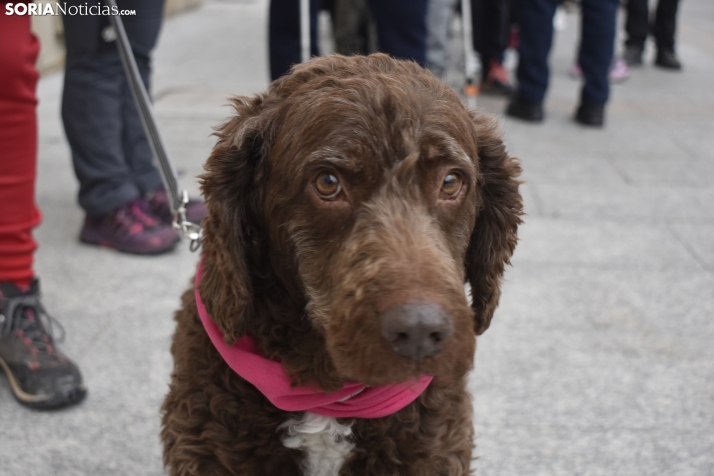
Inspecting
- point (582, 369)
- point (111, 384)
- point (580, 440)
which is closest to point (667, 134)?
point (582, 369)

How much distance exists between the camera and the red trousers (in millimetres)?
2633

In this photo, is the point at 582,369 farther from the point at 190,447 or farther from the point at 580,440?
the point at 190,447

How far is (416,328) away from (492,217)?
2.33ft

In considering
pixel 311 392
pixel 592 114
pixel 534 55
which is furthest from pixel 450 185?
pixel 592 114

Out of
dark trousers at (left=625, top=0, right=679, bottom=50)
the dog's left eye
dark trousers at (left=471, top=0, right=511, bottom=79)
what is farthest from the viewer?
dark trousers at (left=625, top=0, right=679, bottom=50)

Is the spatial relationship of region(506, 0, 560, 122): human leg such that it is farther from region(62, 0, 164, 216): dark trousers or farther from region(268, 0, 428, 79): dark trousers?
region(62, 0, 164, 216): dark trousers

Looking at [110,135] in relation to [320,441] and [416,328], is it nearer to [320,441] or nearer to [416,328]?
[320,441]

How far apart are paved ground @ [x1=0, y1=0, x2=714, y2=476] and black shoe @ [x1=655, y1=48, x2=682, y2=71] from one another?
11.3ft

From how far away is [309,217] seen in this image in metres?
1.80

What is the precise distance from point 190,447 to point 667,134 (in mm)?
6234

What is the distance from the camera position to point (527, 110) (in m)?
7.13

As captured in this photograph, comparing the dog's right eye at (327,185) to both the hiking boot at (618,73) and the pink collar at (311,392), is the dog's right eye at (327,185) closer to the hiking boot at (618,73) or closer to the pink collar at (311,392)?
the pink collar at (311,392)

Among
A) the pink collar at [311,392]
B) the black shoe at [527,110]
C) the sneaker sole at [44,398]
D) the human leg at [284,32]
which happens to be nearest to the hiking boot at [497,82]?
the black shoe at [527,110]

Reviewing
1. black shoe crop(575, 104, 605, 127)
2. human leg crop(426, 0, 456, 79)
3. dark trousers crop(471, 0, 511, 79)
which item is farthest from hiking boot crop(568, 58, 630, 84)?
human leg crop(426, 0, 456, 79)
